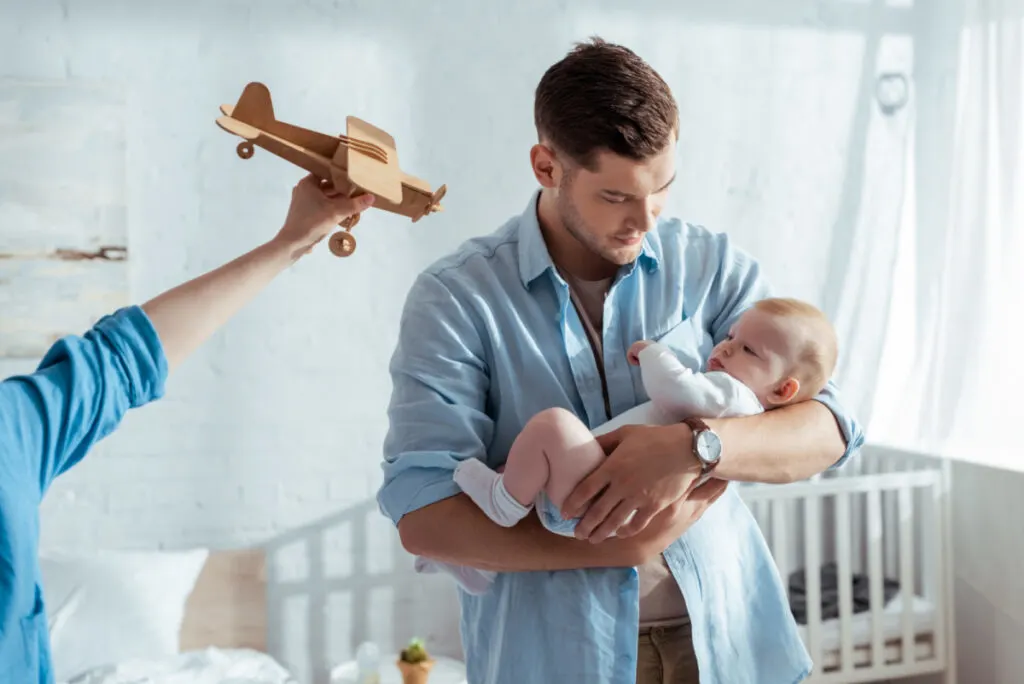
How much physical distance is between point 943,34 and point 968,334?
1.17m

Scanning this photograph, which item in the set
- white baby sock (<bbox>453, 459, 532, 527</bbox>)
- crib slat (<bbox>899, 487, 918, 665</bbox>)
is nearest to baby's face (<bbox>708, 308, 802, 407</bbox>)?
white baby sock (<bbox>453, 459, 532, 527</bbox>)

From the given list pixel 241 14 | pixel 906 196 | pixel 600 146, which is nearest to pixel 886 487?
pixel 906 196

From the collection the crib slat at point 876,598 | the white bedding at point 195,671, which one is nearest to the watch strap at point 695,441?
the white bedding at point 195,671

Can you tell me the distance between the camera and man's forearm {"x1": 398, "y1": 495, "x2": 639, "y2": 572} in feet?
3.93

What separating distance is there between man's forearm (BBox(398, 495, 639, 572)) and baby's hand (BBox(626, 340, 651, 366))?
25cm

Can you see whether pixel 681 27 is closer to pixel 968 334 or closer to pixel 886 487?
pixel 968 334

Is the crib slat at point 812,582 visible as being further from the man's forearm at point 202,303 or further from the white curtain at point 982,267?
the man's forearm at point 202,303

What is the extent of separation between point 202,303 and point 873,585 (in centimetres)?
257

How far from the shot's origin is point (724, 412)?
1339 mm

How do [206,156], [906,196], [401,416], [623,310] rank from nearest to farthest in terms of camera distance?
1. [401,416]
2. [623,310]
3. [206,156]
4. [906,196]

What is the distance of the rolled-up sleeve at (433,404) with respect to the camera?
1.24 m

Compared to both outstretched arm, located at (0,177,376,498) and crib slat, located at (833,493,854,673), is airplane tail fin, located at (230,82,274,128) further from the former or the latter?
crib slat, located at (833,493,854,673)

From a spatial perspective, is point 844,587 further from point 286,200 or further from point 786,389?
point 286,200

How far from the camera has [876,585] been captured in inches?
121
